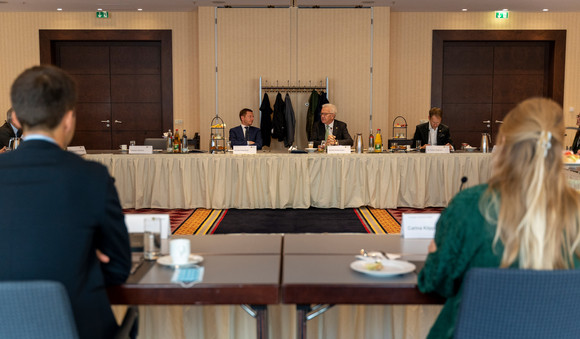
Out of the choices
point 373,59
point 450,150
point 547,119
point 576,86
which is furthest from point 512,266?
point 576,86

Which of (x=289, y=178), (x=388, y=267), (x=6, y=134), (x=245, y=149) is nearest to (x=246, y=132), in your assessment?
(x=245, y=149)

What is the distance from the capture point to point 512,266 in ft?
5.03

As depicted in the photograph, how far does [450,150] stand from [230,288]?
5861mm

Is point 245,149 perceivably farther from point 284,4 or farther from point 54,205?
point 54,205

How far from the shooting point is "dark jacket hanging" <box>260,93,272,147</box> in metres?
9.55

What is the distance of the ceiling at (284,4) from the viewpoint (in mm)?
9047

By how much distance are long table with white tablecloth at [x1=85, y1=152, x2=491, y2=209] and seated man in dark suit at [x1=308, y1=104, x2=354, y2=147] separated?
0.76 m

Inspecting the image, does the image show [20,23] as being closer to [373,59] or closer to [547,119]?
[373,59]

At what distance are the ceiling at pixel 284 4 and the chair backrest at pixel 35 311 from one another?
8302 mm

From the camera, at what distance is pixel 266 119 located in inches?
380

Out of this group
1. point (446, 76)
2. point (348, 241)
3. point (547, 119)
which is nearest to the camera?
point (547, 119)

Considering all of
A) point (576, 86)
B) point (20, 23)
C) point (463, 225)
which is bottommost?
point (463, 225)

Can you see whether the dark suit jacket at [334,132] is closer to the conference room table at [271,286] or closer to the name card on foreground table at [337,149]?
the name card on foreground table at [337,149]

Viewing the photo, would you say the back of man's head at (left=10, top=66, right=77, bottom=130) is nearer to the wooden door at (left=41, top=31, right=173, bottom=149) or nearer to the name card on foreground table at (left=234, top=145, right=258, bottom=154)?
the name card on foreground table at (left=234, top=145, right=258, bottom=154)
